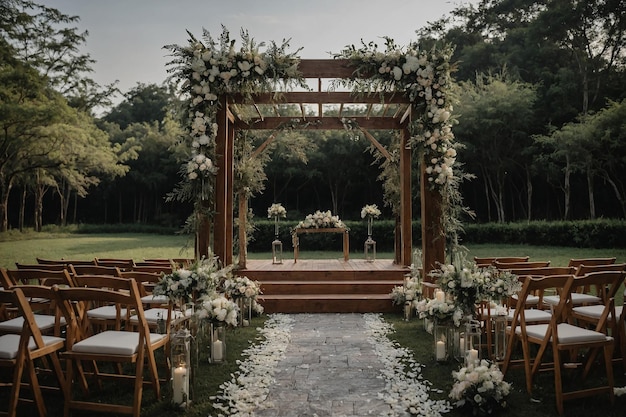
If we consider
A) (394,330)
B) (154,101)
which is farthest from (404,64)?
(154,101)

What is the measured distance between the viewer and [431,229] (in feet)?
24.7

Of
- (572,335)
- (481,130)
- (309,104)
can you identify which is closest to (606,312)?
(572,335)

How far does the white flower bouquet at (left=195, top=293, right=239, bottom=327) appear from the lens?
14.3 ft

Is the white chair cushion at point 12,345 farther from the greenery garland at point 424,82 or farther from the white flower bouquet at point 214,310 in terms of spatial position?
the greenery garland at point 424,82

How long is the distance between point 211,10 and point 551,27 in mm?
16998

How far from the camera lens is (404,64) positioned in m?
7.29

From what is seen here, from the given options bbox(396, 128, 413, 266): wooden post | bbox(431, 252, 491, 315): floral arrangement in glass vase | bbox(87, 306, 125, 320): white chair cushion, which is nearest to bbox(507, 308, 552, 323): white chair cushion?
bbox(431, 252, 491, 315): floral arrangement in glass vase

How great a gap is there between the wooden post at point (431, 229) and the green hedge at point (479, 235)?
9091 mm

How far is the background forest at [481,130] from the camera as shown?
18969 millimetres

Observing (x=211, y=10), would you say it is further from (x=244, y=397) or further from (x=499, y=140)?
(x=499, y=140)

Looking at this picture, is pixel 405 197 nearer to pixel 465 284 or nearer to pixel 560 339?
pixel 465 284

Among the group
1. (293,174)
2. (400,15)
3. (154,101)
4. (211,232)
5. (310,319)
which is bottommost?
Result: (310,319)

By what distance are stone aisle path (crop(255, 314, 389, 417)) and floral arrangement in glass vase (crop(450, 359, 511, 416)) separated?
59 cm

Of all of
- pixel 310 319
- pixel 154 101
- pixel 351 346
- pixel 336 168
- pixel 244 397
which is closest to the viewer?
pixel 244 397
